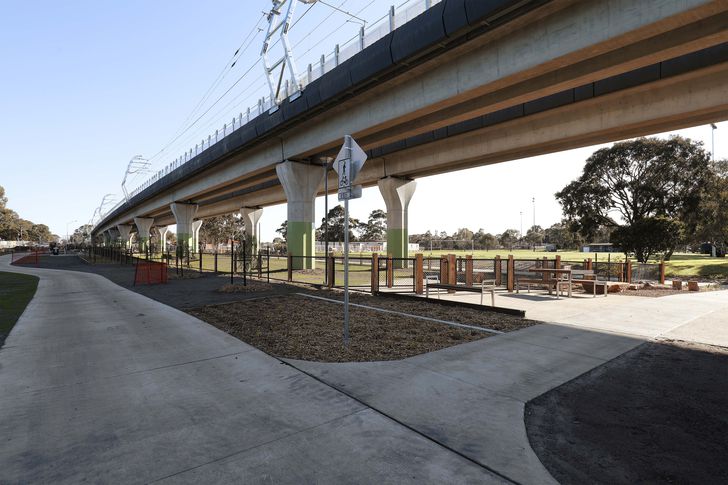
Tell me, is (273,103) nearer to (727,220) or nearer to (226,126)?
(226,126)

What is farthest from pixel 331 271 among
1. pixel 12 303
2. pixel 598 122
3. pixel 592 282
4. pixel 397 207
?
pixel 397 207

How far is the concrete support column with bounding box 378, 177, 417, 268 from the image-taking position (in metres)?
31.8

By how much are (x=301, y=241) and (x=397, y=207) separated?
9469 mm

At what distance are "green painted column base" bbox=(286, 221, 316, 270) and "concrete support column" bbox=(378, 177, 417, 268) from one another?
730cm

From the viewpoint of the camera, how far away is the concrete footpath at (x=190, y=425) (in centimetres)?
296

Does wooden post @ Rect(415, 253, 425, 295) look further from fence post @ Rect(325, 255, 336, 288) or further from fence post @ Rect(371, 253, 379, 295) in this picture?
fence post @ Rect(325, 255, 336, 288)

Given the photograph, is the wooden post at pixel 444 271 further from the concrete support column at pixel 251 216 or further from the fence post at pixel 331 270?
the concrete support column at pixel 251 216

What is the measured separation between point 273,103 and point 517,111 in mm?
14891

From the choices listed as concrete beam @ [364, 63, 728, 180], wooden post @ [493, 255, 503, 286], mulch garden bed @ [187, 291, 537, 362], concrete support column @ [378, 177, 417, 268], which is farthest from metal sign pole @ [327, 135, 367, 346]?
concrete support column @ [378, 177, 417, 268]

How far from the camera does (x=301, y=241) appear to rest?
27.5 m

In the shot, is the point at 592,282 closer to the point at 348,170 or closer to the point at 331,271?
the point at 331,271

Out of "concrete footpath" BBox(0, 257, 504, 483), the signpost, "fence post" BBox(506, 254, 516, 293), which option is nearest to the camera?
"concrete footpath" BBox(0, 257, 504, 483)

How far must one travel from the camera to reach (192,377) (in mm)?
5125

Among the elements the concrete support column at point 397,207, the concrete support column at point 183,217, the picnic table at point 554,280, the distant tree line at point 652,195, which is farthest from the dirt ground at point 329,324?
the concrete support column at point 183,217
